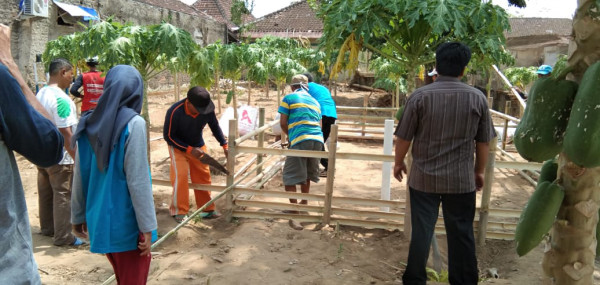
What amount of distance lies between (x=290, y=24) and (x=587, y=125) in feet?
95.5

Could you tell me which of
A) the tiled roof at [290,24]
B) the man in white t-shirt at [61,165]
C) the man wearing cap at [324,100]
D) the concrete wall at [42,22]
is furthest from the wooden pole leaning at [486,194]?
the tiled roof at [290,24]

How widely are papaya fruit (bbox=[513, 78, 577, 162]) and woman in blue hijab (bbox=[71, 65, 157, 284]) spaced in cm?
189

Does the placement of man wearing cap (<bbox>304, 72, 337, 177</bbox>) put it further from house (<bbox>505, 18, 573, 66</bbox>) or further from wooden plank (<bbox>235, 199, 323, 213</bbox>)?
house (<bbox>505, 18, 573, 66</bbox>)

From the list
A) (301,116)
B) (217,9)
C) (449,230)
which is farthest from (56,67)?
(217,9)

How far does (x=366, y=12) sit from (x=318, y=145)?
6.86 ft

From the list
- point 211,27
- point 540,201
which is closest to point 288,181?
point 540,201

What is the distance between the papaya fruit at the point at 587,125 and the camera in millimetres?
1299

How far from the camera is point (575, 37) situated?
1518 millimetres

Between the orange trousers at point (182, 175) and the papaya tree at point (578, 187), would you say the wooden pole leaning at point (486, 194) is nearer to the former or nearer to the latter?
the orange trousers at point (182, 175)

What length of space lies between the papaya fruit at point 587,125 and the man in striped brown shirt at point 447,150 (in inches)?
72.2

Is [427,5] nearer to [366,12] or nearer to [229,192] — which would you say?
[366,12]

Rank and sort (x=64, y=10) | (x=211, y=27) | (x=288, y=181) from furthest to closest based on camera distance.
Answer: (x=211, y=27), (x=64, y=10), (x=288, y=181)

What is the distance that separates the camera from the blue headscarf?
2.47 m

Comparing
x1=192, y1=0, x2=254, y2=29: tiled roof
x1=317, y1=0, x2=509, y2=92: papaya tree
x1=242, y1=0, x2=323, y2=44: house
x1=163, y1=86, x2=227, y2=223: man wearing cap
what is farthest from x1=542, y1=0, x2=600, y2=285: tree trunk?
x1=192, y1=0, x2=254, y2=29: tiled roof
